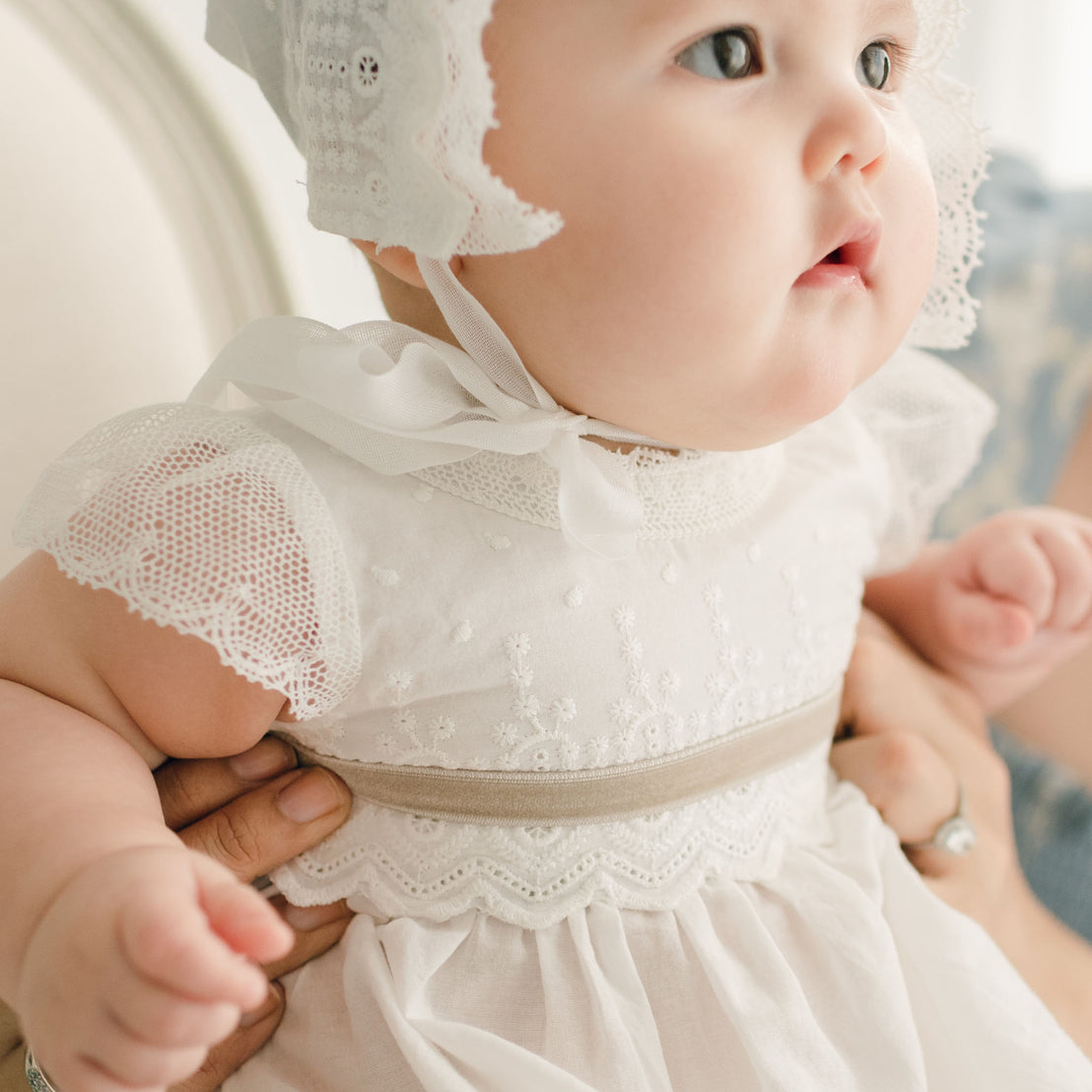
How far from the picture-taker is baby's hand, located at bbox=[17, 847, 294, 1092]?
0.44 meters

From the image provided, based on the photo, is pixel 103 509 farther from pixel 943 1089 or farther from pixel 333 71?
pixel 943 1089

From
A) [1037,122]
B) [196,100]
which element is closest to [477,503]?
[196,100]

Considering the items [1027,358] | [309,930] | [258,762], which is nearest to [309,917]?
[309,930]

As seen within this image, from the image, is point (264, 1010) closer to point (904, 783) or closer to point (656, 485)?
point (656, 485)

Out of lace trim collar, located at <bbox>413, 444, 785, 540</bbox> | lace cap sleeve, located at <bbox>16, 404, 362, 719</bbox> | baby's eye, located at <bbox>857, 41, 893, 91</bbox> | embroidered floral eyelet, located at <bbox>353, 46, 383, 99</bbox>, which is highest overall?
embroidered floral eyelet, located at <bbox>353, 46, 383, 99</bbox>

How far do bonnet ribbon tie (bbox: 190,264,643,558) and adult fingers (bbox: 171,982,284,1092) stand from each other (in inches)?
14.9

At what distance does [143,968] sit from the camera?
45 centimetres

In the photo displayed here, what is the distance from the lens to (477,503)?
708 mm

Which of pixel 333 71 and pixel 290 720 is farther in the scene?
pixel 290 720

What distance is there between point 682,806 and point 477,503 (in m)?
0.26

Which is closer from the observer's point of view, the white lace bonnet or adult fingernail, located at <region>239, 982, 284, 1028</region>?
the white lace bonnet

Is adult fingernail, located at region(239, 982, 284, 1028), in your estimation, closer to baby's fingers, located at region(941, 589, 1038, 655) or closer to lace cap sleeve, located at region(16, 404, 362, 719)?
lace cap sleeve, located at region(16, 404, 362, 719)

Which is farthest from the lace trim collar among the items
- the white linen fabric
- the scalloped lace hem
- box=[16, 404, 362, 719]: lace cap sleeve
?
the scalloped lace hem

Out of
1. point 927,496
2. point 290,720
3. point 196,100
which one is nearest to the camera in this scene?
point 290,720
